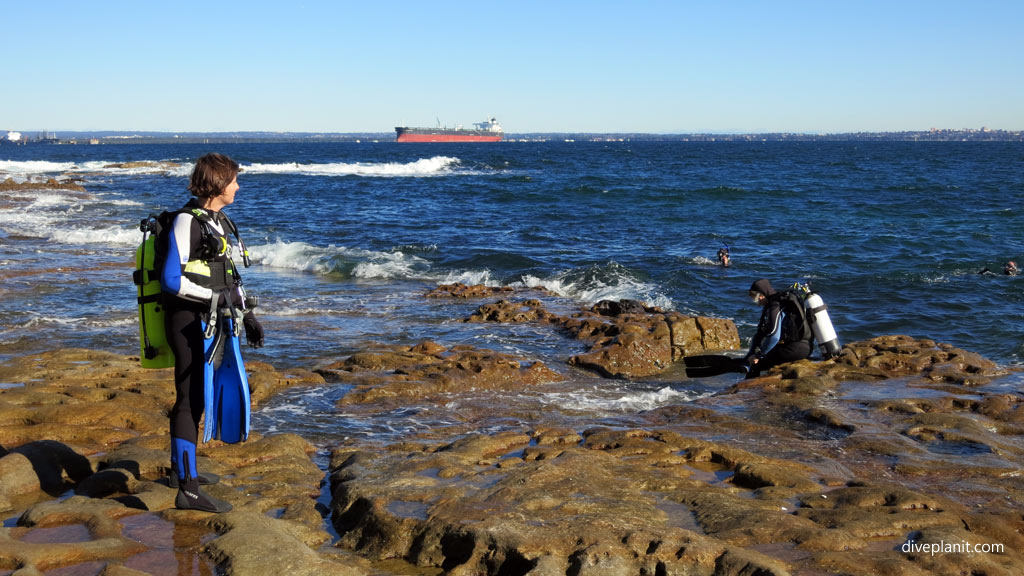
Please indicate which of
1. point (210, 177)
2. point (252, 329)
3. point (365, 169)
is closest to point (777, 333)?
point (252, 329)

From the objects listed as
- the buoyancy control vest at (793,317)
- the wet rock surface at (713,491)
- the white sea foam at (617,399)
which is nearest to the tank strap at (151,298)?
the wet rock surface at (713,491)

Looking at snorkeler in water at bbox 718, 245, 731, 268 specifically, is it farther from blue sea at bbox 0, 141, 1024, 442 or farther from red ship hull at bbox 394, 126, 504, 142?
red ship hull at bbox 394, 126, 504, 142

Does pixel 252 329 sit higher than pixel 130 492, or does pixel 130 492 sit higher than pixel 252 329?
pixel 252 329

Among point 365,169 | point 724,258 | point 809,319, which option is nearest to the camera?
point 809,319

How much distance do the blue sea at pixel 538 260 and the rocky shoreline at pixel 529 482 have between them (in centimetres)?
109

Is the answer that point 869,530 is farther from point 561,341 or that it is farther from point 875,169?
point 875,169

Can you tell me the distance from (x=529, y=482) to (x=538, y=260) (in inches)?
593

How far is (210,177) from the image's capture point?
4.52 m

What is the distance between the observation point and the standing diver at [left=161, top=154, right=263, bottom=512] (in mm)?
4461

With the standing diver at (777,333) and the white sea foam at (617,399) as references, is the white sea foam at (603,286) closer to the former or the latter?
the standing diver at (777,333)

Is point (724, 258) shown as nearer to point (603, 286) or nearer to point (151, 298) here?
point (603, 286)

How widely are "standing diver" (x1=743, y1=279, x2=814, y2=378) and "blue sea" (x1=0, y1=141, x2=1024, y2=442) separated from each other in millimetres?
792

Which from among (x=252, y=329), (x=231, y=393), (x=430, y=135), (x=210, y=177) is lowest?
(x=231, y=393)

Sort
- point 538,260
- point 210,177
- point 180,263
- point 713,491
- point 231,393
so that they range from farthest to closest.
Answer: point 538,260 < point 713,491 < point 231,393 < point 210,177 < point 180,263
